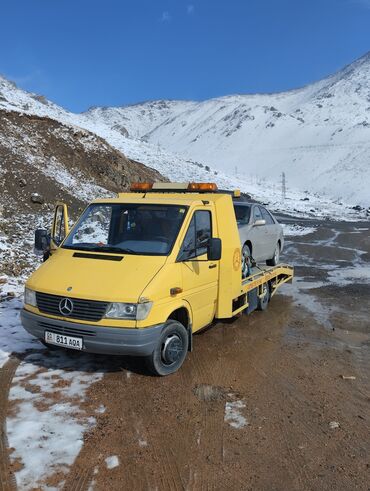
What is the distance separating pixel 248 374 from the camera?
19.7 feet

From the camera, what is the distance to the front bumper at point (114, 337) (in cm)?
515

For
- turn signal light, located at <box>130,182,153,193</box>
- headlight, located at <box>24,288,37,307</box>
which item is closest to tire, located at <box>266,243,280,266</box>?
turn signal light, located at <box>130,182,153,193</box>

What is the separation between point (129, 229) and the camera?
20.8ft

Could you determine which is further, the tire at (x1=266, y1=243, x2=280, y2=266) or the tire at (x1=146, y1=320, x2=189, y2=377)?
the tire at (x1=266, y1=243, x2=280, y2=266)

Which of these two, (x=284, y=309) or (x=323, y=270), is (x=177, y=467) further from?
(x=323, y=270)

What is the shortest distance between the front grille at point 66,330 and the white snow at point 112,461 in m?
Answer: 1.46

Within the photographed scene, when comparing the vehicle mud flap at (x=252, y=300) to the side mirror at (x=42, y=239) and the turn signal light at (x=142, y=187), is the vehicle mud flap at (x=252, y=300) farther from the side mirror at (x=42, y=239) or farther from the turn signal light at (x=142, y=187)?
the side mirror at (x=42, y=239)

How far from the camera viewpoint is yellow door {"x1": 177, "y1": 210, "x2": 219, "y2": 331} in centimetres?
596

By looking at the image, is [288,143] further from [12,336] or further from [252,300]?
[12,336]

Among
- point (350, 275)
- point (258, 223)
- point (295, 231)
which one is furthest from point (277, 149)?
point (258, 223)

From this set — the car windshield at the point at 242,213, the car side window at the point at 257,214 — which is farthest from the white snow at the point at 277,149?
the car windshield at the point at 242,213

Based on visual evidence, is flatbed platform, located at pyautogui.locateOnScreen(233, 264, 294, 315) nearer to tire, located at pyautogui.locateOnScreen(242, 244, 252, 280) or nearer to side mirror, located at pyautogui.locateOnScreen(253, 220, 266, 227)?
tire, located at pyautogui.locateOnScreen(242, 244, 252, 280)

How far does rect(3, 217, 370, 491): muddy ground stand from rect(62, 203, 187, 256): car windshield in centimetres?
148

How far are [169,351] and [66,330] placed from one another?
1.22 metres
